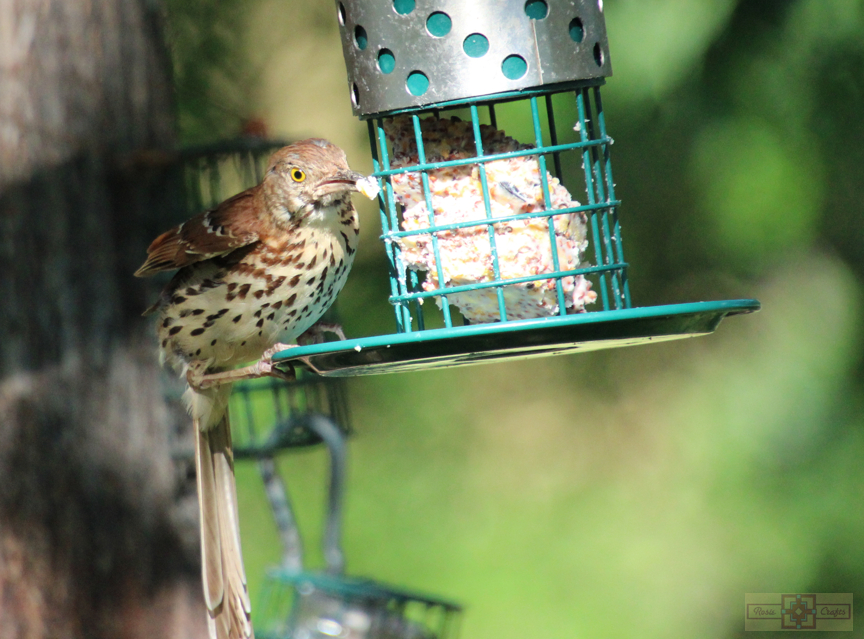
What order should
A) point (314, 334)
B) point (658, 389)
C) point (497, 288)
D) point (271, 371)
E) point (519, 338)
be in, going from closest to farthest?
point (519, 338) < point (497, 288) < point (271, 371) < point (314, 334) < point (658, 389)

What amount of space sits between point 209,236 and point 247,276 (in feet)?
0.65

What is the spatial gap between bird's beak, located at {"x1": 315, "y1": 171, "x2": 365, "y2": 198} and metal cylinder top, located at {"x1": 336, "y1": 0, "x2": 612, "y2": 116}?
0.37m

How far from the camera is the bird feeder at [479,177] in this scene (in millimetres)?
2119

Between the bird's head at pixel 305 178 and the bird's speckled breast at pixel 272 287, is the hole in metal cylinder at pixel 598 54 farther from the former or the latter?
the bird's speckled breast at pixel 272 287

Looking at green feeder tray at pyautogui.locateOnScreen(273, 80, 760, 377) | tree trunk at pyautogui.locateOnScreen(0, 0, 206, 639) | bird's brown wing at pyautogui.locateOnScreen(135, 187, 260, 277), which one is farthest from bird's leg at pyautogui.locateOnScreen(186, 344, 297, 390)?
tree trunk at pyautogui.locateOnScreen(0, 0, 206, 639)

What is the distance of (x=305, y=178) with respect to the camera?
2855 mm

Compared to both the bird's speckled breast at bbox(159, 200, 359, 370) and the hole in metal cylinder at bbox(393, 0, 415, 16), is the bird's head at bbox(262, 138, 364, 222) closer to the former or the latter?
the bird's speckled breast at bbox(159, 200, 359, 370)

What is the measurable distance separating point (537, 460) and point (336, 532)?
8.73ft

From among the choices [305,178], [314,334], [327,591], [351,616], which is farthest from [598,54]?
[351,616]

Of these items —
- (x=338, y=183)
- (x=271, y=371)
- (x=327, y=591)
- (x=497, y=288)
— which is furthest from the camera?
(x=327, y=591)

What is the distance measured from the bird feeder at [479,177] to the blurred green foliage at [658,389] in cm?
198

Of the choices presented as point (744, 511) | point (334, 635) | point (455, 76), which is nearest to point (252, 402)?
point (334, 635)

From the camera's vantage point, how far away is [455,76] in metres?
2.19

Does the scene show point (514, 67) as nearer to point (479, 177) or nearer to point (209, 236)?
point (479, 177)
